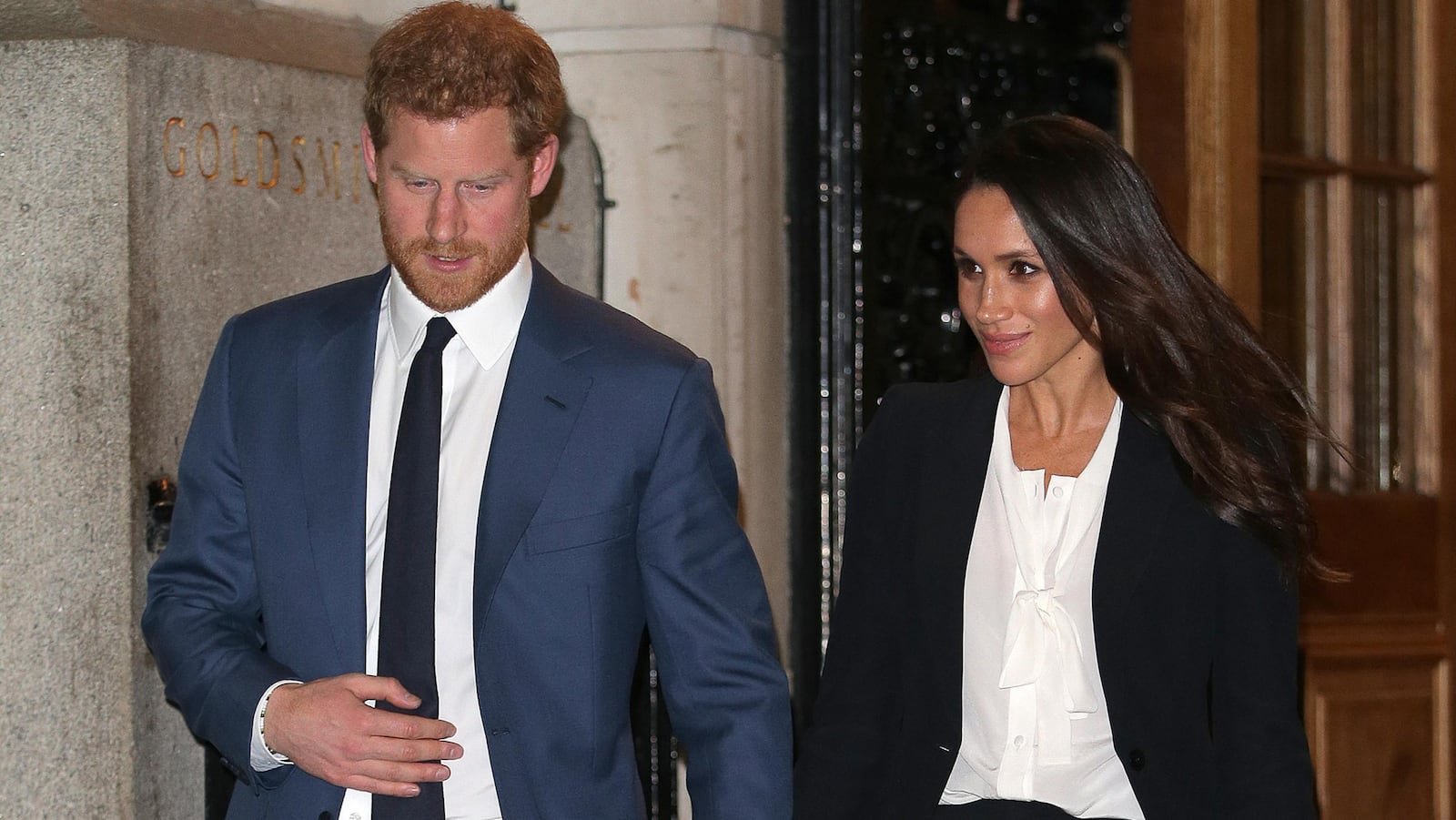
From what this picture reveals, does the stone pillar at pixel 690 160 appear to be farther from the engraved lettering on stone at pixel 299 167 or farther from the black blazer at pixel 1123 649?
the black blazer at pixel 1123 649

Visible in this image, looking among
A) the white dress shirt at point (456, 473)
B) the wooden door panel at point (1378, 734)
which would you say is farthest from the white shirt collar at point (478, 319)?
the wooden door panel at point (1378, 734)

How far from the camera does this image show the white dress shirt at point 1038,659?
2.63 m

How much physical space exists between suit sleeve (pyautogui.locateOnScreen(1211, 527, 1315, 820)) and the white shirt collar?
1.21m

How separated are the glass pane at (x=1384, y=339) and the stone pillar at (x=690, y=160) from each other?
1871 millimetres

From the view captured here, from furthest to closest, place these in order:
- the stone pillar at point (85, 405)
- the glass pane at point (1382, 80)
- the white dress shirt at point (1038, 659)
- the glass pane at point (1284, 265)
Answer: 1. the glass pane at point (1382, 80)
2. the glass pane at point (1284, 265)
3. the stone pillar at point (85, 405)
4. the white dress shirt at point (1038, 659)

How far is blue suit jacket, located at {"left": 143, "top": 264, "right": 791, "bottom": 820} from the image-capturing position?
238cm

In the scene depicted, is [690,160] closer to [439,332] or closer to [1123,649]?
[439,332]

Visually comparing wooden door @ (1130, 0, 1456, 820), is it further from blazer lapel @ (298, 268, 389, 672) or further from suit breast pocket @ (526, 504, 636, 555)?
blazer lapel @ (298, 268, 389, 672)

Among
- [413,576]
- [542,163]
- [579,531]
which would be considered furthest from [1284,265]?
[413,576]

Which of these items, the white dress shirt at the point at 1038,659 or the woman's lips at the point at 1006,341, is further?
the woman's lips at the point at 1006,341

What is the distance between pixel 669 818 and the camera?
4023 mm

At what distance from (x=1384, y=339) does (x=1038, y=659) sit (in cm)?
278

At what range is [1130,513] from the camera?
8.96ft

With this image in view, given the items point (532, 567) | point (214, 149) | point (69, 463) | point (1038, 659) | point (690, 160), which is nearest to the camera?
point (532, 567)
